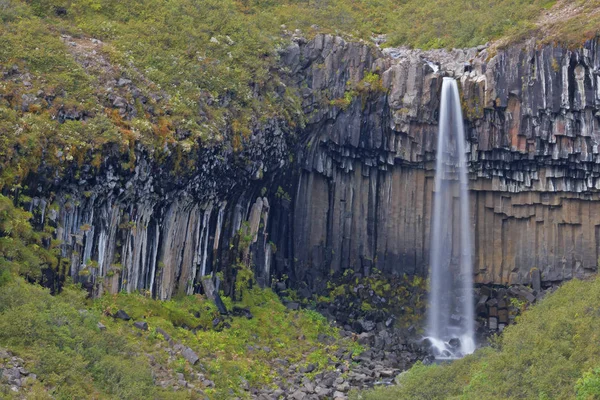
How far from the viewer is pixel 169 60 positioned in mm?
33000

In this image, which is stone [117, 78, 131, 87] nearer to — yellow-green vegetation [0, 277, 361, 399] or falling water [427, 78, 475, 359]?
yellow-green vegetation [0, 277, 361, 399]

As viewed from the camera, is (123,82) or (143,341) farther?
(123,82)

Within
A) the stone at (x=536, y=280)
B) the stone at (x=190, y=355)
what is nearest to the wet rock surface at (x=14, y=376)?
the stone at (x=190, y=355)

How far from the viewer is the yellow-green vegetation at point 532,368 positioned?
22.4 meters

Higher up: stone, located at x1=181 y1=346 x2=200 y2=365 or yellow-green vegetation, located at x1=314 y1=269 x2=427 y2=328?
yellow-green vegetation, located at x1=314 y1=269 x2=427 y2=328

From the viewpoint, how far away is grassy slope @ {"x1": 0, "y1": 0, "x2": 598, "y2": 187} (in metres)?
26.4

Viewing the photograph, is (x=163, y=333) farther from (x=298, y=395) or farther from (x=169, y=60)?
(x=169, y=60)

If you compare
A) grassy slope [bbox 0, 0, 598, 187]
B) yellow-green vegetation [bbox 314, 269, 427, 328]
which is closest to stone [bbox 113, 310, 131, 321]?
grassy slope [bbox 0, 0, 598, 187]

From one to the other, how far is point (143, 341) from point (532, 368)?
36.9ft

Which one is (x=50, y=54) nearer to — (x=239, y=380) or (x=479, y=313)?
(x=239, y=380)

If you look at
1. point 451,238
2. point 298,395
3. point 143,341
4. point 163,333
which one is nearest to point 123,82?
point 163,333

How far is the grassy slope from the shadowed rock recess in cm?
156

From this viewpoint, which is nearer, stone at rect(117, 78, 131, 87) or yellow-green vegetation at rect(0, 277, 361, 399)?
yellow-green vegetation at rect(0, 277, 361, 399)

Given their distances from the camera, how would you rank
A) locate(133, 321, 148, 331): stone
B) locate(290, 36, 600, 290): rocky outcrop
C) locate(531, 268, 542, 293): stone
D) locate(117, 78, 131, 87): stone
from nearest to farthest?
locate(133, 321, 148, 331): stone < locate(117, 78, 131, 87): stone < locate(290, 36, 600, 290): rocky outcrop < locate(531, 268, 542, 293): stone
